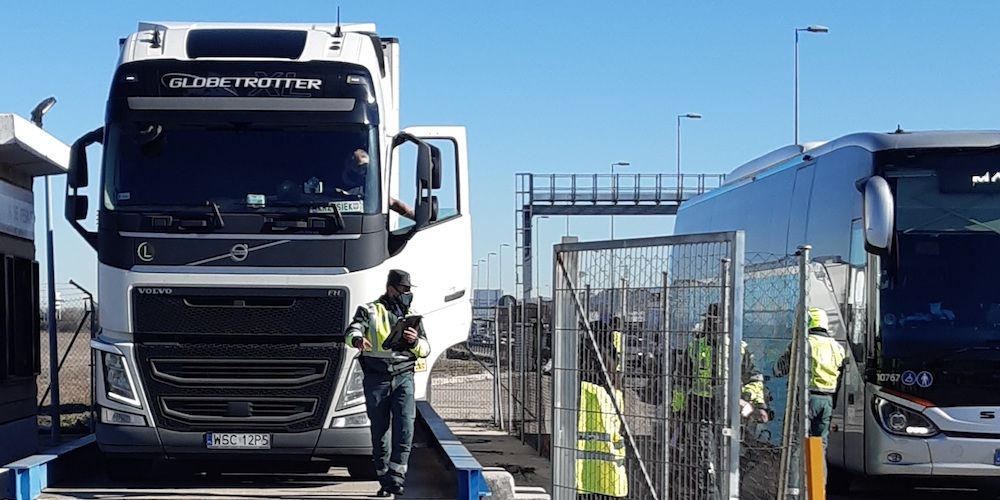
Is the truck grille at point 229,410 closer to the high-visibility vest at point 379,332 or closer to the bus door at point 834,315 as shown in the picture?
the high-visibility vest at point 379,332

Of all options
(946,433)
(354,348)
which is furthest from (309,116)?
(946,433)

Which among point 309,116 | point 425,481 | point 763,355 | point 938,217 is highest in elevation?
point 309,116

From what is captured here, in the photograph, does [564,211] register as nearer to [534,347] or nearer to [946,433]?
[534,347]

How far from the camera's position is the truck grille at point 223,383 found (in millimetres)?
11461

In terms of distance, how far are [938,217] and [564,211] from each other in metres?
44.3

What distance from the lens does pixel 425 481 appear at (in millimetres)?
12445

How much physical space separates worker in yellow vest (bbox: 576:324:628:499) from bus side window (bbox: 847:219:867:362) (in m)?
5.56

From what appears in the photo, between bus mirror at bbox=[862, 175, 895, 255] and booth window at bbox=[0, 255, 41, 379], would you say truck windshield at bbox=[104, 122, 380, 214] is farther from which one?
bus mirror at bbox=[862, 175, 895, 255]

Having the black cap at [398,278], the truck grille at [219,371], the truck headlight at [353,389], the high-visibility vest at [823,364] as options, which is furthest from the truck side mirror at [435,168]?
the high-visibility vest at [823,364]

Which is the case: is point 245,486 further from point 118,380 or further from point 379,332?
point 379,332

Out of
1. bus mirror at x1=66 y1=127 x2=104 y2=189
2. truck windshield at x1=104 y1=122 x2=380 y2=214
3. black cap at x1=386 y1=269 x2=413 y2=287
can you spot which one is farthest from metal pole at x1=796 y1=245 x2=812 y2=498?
bus mirror at x1=66 y1=127 x2=104 y2=189

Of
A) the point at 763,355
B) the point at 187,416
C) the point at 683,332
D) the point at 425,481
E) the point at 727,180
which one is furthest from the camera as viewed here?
the point at 727,180

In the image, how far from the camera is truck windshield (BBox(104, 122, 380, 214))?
1148 cm

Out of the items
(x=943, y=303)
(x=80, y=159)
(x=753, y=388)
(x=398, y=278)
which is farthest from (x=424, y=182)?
(x=943, y=303)
